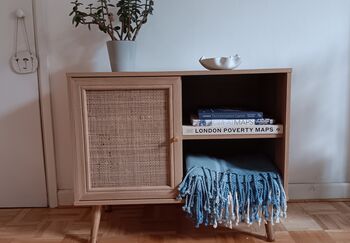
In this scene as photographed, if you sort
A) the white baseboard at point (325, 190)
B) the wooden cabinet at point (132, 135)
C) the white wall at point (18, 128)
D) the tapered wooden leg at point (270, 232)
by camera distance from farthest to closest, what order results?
the white baseboard at point (325, 190), the white wall at point (18, 128), the tapered wooden leg at point (270, 232), the wooden cabinet at point (132, 135)

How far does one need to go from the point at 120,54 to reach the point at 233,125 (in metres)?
0.49

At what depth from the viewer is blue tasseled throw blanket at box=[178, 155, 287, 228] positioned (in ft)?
3.53

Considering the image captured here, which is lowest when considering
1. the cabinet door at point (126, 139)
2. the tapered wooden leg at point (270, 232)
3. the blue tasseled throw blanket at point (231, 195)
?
the tapered wooden leg at point (270, 232)

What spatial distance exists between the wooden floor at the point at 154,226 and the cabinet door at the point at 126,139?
0.68 ft

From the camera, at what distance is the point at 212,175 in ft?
3.58

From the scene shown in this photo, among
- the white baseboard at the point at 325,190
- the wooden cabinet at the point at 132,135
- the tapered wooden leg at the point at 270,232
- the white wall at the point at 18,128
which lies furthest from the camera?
the white baseboard at the point at 325,190

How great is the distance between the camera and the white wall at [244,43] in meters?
1.40

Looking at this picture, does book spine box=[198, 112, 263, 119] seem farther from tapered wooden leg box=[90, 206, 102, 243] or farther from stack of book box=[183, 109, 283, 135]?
tapered wooden leg box=[90, 206, 102, 243]

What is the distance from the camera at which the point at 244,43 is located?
142 centimetres

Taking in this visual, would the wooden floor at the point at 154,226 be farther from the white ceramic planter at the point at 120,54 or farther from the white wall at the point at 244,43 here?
the white ceramic planter at the point at 120,54

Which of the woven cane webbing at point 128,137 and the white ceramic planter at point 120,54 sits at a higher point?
the white ceramic planter at point 120,54

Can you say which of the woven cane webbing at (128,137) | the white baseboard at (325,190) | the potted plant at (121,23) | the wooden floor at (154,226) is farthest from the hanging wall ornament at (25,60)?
the white baseboard at (325,190)

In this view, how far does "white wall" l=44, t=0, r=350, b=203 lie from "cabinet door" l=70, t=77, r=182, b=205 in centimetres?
39

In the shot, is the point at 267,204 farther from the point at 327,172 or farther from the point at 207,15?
the point at 207,15
